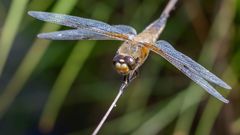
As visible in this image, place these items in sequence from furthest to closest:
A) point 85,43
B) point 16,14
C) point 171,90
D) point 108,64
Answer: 1. point 108,64
2. point 171,90
3. point 85,43
4. point 16,14

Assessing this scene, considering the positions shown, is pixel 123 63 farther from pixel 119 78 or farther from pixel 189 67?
pixel 119 78

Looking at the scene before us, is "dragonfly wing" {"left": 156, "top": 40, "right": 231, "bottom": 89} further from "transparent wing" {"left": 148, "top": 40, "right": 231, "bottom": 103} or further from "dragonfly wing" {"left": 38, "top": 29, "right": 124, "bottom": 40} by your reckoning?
"dragonfly wing" {"left": 38, "top": 29, "right": 124, "bottom": 40}

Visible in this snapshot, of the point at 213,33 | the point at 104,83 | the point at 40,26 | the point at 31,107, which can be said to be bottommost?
the point at 31,107

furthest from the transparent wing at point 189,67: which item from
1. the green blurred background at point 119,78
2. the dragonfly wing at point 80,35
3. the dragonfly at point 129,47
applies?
the green blurred background at point 119,78

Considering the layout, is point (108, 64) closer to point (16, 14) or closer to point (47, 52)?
point (47, 52)

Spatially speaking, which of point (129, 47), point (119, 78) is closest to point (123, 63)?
point (129, 47)

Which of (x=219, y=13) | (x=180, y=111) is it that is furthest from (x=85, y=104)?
(x=219, y=13)
